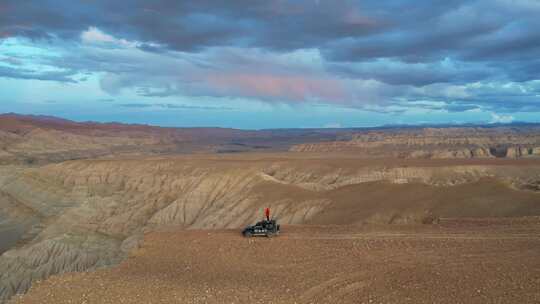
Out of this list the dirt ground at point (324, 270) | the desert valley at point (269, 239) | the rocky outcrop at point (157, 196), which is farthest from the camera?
the rocky outcrop at point (157, 196)

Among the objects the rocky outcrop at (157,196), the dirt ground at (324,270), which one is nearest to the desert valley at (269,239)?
the dirt ground at (324,270)

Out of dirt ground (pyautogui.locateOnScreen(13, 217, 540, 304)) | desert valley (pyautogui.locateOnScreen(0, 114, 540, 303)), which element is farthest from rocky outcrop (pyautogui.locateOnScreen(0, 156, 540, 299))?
dirt ground (pyautogui.locateOnScreen(13, 217, 540, 304))

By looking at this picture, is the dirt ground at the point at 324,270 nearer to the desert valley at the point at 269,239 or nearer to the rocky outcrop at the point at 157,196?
the desert valley at the point at 269,239

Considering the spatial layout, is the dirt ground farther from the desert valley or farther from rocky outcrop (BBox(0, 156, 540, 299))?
rocky outcrop (BBox(0, 156, 540, 299))

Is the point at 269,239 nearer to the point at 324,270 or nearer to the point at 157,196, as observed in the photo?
the point at 324,270

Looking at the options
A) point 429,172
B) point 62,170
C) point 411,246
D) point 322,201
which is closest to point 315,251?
point 411,246

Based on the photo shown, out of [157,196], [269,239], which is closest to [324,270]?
[269,239]

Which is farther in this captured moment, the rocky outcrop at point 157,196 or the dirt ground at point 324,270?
the rocky outcrop at point 157,196
